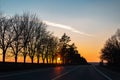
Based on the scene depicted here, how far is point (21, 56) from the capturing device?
276 feet

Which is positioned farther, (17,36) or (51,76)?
(17,36)

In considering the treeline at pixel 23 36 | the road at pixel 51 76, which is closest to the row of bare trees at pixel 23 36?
the treeline at pixel 23 36

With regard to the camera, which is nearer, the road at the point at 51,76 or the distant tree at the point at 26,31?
the road at the point at 51,76

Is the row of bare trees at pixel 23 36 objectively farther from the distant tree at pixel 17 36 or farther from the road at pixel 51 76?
the road at pixel 51 76

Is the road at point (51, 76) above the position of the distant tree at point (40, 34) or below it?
below

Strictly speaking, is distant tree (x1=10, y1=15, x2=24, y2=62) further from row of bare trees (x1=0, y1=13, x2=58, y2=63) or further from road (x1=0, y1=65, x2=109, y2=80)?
road (x1=0, y1=65, x2=109, y2=80)

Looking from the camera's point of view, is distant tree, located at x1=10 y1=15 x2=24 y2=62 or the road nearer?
the road

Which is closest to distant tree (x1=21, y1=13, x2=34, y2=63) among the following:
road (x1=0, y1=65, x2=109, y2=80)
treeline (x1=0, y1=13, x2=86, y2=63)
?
treeline (x1=0, y1=13, x2=86, y2=63)

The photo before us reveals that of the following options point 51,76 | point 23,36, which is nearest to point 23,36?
point 23,36

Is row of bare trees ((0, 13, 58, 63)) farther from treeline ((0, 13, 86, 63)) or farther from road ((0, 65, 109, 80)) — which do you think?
road ((0, 65, 109, 80))

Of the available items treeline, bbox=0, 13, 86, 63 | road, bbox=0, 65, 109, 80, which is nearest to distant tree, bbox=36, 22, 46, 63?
treeline, bbox=0, 13, 86, 63

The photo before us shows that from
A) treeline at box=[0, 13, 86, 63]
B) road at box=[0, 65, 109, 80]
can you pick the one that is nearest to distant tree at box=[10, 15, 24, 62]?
treeline at box=[0, 13, 86, 63]

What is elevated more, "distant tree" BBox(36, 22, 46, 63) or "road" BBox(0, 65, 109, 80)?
→ "distant tree" BBox(36, 22, 46, 63)

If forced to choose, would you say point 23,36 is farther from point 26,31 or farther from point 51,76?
point 51,76
